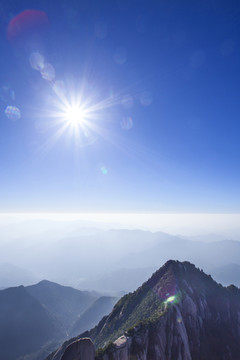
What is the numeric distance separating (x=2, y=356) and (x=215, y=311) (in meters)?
124

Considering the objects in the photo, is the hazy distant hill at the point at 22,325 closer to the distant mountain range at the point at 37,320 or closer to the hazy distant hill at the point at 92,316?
the distant mountain range at the point at 37,320

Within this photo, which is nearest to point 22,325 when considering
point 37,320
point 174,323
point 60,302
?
point 37,320

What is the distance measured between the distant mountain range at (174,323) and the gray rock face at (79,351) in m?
0.10

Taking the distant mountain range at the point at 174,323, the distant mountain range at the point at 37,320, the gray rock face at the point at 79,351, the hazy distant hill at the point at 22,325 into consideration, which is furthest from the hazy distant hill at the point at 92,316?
the gray rock face at the point at 79,351

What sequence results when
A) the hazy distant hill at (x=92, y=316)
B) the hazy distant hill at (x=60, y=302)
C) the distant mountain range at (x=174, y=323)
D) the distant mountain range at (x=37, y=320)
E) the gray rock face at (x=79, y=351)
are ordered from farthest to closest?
the hazy distant hill at (x=60, y=302)
the hazy distant hill at (x=92, y=316)
the distant mountain range at (x=37, y=320)
the distant mountain range at (x=174, y=323)
the gray rock face at (x=79, y=351)

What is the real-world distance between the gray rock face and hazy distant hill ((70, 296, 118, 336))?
14690 centimetres

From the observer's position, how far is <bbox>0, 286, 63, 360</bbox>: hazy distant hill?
337 feet

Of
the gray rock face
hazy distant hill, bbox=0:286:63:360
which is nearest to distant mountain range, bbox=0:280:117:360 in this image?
hazy distant hill, bbox=0:286:63:360

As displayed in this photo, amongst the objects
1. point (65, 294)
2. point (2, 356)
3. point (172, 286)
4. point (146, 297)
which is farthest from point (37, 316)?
point (172, 286)

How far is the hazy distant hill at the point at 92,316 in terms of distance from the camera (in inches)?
5478

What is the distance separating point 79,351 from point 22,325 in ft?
465

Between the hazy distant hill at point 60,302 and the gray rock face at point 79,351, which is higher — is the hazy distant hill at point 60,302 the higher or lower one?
the lower one

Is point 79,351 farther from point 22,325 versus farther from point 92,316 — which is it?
point 92,316

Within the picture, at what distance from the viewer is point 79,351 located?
2367 centimetres
